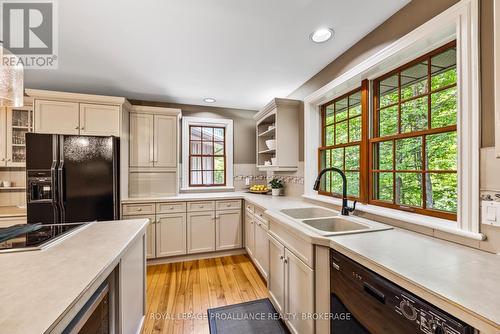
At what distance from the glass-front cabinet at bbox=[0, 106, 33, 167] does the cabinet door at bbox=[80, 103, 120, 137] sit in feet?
2.68

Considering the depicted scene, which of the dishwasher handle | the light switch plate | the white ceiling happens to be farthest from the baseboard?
the light switch plate

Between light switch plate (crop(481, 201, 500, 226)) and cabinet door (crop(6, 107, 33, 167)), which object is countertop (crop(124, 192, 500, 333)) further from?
cabinet door (crop(6, 107, 33, 167))

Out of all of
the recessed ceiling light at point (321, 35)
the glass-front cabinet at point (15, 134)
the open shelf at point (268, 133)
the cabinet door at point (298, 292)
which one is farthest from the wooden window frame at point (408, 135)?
the glass-front cabinet at point (15, 134)

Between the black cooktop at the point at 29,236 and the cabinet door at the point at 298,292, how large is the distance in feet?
4.95

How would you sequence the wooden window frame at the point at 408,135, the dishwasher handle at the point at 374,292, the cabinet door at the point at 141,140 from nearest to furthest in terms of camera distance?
the dishwasher handle at the point at 374,292 → the wooden window frame at the point at 408,135 → the cabinet door at the point at 141,140

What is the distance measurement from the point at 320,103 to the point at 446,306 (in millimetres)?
2258

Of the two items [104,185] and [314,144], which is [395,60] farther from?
[104,185]

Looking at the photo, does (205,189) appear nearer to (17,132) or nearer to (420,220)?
(17,132)

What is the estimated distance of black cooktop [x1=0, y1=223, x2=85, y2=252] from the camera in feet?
3.65

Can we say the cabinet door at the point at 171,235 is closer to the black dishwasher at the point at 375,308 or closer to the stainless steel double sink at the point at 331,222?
the stainless steel double sink at the point at 331,222

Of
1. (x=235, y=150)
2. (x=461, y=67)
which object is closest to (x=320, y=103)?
(x=461, y=67)

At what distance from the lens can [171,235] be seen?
295 cm

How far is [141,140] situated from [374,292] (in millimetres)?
3212

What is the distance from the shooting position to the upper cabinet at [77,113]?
2588 mm
